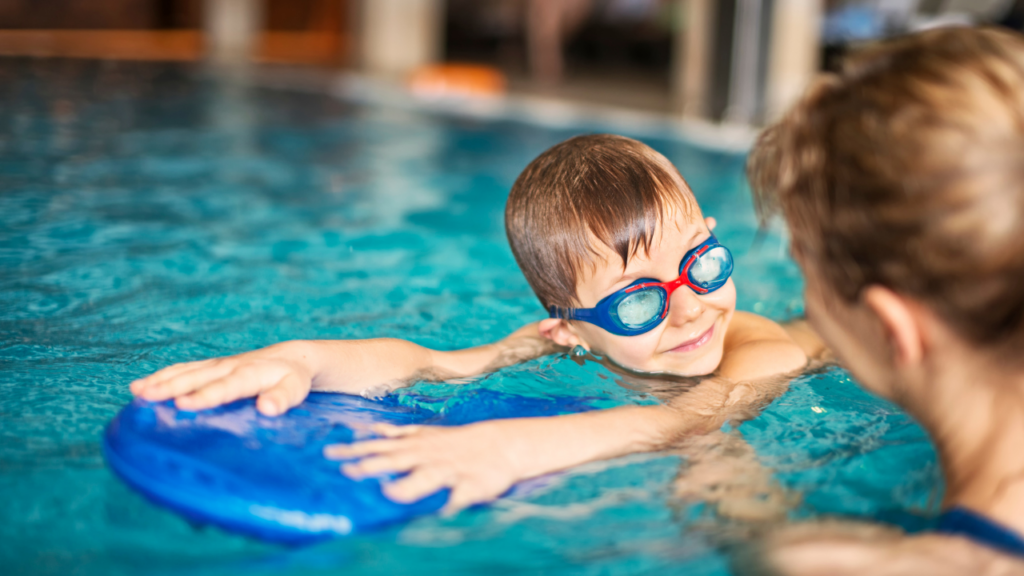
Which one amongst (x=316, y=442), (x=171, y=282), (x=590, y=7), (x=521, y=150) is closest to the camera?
(x=316, y=442)

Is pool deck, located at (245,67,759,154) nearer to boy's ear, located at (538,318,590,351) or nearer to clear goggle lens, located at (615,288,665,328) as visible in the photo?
boy's ear, located at (538,318,590,351)

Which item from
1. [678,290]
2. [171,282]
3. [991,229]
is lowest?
[171,282]

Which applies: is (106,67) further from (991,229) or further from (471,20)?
(991,229)

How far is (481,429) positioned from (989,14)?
9479 mm

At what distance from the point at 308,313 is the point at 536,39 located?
11.7 m

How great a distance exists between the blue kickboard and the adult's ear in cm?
81

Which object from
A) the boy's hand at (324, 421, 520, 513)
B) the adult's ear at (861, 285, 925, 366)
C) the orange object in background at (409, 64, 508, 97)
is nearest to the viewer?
the adult's ear at (861, 285, 925, 366)

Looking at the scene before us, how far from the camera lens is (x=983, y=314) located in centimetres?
123

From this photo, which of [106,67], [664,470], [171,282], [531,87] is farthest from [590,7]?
[664,470]

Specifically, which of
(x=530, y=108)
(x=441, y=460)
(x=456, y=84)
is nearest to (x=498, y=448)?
(x=441, y=460)

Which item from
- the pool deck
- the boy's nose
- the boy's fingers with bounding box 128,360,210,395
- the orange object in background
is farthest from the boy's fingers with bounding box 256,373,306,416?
the orange object in background

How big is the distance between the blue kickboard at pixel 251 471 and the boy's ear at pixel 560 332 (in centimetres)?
68

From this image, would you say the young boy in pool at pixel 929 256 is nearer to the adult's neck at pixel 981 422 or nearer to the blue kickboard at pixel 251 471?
the adult's neck at pixel 981 422

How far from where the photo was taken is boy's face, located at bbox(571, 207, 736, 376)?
215 cm
